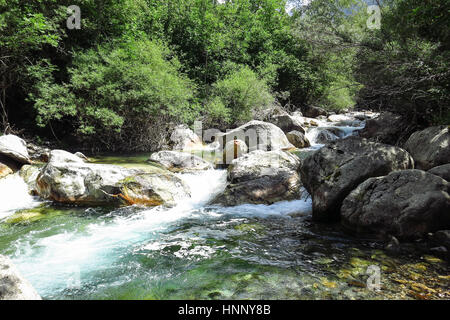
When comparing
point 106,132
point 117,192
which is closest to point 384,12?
point 117,192

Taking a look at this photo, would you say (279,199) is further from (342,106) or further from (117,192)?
(342,106)

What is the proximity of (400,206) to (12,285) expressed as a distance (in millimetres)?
5050

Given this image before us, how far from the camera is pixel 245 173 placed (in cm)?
741

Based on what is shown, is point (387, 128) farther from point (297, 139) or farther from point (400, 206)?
point (400, 206)

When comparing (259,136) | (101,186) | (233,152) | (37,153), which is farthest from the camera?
(259,136)

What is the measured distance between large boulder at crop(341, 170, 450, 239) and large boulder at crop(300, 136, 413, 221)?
0.35 m

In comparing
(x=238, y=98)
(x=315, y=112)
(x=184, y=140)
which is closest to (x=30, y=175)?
(x=184, y=140)

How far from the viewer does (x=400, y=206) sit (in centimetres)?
423

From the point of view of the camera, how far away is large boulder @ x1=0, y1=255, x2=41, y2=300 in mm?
2098

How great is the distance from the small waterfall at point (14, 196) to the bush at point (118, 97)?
138 inches

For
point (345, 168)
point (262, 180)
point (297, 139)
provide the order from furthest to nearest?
1. point (297, 139)
2. point (262, 180)
3. point (345, 168)
